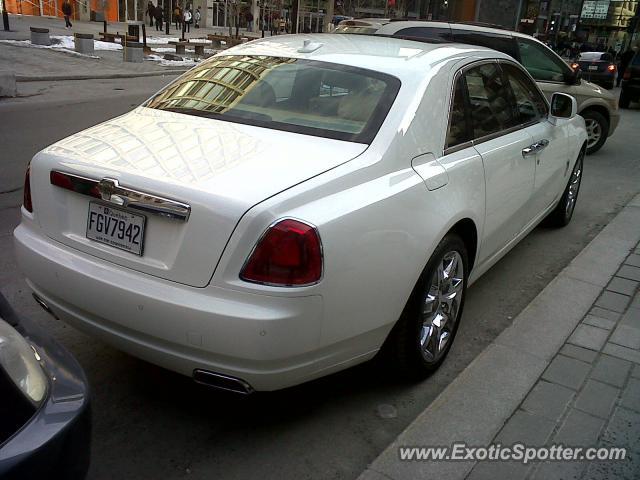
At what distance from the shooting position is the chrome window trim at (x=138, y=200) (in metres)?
2.33

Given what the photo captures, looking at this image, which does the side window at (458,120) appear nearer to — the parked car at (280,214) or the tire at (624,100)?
the parked car at (280,214)

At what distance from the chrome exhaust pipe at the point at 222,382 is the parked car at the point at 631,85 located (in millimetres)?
17971

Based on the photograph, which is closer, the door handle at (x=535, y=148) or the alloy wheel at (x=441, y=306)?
the alloy wheel at (x=441, y=306)

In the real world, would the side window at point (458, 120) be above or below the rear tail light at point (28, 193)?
above

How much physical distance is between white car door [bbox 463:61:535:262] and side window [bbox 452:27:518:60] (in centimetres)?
436

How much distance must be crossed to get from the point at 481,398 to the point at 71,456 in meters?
2.04

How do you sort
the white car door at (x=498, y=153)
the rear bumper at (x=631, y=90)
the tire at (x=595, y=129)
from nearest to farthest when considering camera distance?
1. the white car door at (x=498, y=153)
2. the tire at (x=595, y=129)
3. the rear bumper at (x=631, y=90)

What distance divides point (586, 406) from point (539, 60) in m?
7.47

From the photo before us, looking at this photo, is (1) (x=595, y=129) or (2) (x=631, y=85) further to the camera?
(2) (x=631, y=85)

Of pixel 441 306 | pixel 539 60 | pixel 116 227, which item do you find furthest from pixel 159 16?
pixel 116 227

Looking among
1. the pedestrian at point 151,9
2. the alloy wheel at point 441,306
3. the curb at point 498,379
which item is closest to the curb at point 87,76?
the curb at point 498,379

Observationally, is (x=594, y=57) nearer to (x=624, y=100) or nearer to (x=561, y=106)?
(x=624, y=100)

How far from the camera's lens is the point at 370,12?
152ft

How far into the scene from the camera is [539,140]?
4359 millimetres
